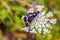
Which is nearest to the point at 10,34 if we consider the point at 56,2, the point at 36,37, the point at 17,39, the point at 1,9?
the point at 17,39

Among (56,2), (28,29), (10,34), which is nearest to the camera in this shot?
(28,29)

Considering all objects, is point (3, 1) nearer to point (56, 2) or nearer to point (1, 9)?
point (1, 9)

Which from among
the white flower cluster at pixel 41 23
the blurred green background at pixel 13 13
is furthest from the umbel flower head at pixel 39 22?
the blurred green background at pixel 13 13

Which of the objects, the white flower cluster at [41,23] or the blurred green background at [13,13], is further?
the blurred green background at [13,13]

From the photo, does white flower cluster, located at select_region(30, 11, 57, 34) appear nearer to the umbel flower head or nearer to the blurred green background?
the umbel flower head

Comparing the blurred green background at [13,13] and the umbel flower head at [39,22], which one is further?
the blurred green background at [13,13]

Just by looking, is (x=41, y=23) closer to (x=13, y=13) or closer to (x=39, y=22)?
(x=39, y=22)

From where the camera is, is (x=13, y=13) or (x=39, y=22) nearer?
(x=39, y=22)

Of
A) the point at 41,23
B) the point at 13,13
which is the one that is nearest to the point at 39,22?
the point at 41,23

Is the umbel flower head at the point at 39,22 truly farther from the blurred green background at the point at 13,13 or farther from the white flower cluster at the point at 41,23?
the blurred green background at the point at 13,13

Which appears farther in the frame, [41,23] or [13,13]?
[13,13]

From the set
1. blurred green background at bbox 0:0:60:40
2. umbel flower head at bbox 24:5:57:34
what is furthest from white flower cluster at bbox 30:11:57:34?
blurred green background at bbox 0:0:60:40
